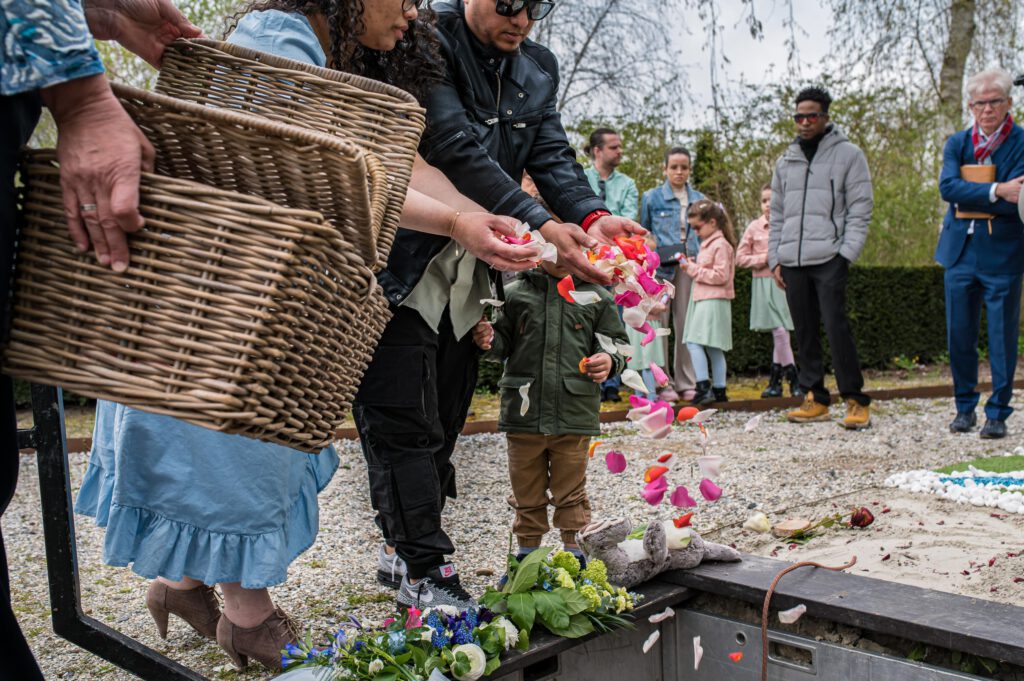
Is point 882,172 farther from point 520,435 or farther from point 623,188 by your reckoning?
point 520,435

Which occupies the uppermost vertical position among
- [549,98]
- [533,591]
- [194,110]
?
[549,98]

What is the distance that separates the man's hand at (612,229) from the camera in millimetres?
2705

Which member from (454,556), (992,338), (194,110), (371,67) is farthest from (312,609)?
(992,338)

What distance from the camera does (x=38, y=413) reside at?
7.26ft

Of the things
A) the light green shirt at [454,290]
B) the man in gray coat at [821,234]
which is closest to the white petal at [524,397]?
the light green shirt at [454,290]

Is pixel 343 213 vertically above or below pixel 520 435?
above

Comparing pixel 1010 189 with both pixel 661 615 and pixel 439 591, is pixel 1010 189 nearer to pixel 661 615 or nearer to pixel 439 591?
pixel 661 615

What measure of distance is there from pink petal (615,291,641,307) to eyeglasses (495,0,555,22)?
885 millimetres

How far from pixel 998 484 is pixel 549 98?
10.1 feet

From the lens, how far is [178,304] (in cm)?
132

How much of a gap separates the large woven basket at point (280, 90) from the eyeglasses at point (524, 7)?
A: 103 centimetres

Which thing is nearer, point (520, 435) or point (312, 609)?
point (312, 609)

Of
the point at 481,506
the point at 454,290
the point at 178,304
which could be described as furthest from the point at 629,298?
the point at 481,506

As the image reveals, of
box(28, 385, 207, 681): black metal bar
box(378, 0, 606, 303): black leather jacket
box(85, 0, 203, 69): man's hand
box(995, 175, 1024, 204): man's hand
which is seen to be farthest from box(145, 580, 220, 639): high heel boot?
box(995, 175, 1024, 204): man's hand
